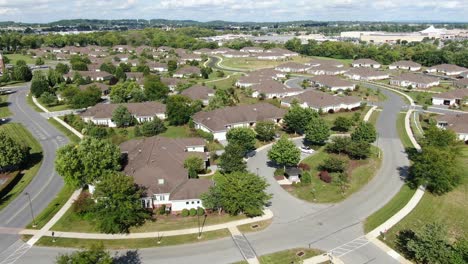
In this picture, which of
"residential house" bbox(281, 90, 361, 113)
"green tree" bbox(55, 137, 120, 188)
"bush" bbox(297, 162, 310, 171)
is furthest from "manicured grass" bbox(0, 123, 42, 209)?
"residential house" bbox(281, 90, 361, 113)

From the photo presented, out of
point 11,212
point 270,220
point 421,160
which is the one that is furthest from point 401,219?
point 11,212

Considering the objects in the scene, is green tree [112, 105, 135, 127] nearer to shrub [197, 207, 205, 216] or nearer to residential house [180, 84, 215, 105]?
residential house [180, 84, 215, 105]

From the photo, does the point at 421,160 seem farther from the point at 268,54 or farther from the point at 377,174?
the point at 268,54

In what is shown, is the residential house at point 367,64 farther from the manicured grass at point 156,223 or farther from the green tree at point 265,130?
the manicured grass at point 156,223

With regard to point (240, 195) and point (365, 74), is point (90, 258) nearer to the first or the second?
point (240, 195)

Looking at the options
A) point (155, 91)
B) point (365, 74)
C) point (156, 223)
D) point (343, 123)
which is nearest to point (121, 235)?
point (156, 223)

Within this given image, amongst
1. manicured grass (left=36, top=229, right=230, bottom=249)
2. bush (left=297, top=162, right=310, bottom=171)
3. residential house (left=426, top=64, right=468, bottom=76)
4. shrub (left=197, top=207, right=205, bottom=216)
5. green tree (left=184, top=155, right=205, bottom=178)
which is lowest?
manicured grass (left=36, top=229, right=230, bottom=249)
